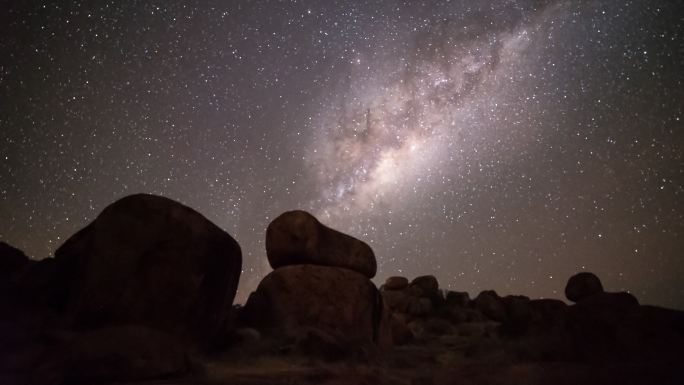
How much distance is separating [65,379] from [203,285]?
246cm

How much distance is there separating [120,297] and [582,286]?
2012 centimetres

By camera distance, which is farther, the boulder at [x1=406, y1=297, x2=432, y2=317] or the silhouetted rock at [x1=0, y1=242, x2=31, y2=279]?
the boulder at [x1=406, y1=297, x2=432, y2=317]

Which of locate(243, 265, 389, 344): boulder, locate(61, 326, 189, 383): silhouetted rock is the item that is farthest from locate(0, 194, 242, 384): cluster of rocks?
locate(243, 265, 389, 344): boulder

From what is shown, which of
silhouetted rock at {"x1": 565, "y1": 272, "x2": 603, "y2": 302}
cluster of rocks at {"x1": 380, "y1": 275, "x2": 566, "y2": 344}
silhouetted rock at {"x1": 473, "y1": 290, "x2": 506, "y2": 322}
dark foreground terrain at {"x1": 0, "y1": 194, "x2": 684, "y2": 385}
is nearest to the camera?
dark foreground terrain at {"x1": 0, "y1": 194, "x2": 684, "y2": 385}

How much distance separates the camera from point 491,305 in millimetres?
21656

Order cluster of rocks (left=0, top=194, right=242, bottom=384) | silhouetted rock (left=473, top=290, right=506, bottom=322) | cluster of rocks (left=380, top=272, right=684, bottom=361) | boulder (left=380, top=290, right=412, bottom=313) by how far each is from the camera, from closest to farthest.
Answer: cluster of rocks (left=0, top=194, right=242, bottom=384) → cluster of rocks (left=380, top=272, right=684, bottom=361) → silhouetted rock (left=473, top=290, right=506, bottom=322) → boulder (left=380, top=290, right=412, bottom=313)

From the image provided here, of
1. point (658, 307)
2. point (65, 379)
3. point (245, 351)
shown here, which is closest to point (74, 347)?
point (65, 379)

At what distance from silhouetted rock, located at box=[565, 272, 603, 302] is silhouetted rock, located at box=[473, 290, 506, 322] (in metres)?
3.20

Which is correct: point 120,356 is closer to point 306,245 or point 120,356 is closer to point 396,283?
point 306,245

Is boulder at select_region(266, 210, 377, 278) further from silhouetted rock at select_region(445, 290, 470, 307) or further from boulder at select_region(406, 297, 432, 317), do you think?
silhouetted rock at select_region(445, 290, 470, 307)

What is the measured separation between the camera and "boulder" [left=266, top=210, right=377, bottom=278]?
11.1 meters

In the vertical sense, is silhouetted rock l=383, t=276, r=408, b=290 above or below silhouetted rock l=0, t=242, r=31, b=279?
above

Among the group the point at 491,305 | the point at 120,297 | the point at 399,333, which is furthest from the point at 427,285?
the point at 120,297

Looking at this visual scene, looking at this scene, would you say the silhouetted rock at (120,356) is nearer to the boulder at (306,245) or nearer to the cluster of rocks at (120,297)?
the cluster of rocks at (120,297)
